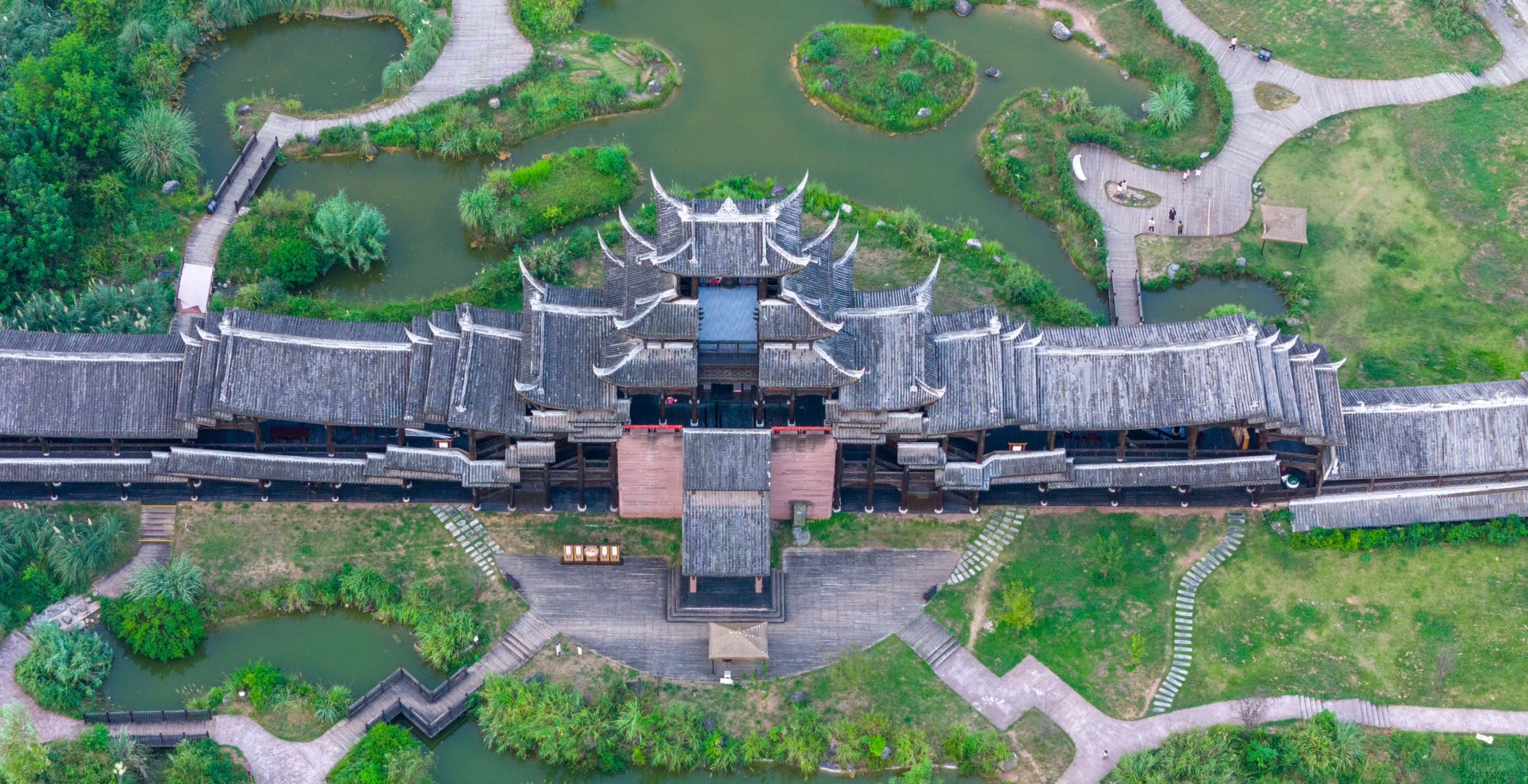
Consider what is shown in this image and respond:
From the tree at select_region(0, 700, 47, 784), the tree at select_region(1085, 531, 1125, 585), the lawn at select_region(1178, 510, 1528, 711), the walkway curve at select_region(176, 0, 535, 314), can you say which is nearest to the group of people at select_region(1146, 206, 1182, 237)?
the lawn at select_region(1178, 510, 1528, 711)

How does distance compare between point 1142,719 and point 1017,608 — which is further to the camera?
point 1017,608

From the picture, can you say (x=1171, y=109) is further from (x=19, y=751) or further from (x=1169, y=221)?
(x=19, y=751)

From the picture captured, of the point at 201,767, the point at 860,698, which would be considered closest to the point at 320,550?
the point at 201,767

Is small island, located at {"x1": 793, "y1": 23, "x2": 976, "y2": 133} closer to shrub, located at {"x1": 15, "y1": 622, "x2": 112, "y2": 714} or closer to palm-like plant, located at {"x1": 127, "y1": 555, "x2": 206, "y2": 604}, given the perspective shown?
palm-like plant, located at {"x1": 127, "y1": 555, "x2": 206, "y2": 604}

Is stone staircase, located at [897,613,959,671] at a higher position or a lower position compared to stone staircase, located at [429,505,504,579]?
lower

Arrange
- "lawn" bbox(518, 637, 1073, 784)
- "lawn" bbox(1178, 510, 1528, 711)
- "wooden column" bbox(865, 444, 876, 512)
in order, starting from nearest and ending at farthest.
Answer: "lawn" bbox(518, 637, 1073, 784) < "lawn" bbox(1178, 510, 1528, 711) < "wooden column" bbox(865, 444, 876, 512)

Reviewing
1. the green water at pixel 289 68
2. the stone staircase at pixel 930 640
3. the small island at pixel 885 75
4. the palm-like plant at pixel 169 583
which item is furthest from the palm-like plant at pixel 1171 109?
the palm-like plant at pixel 169 583

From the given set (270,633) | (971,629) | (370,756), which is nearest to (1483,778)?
(971,629)
